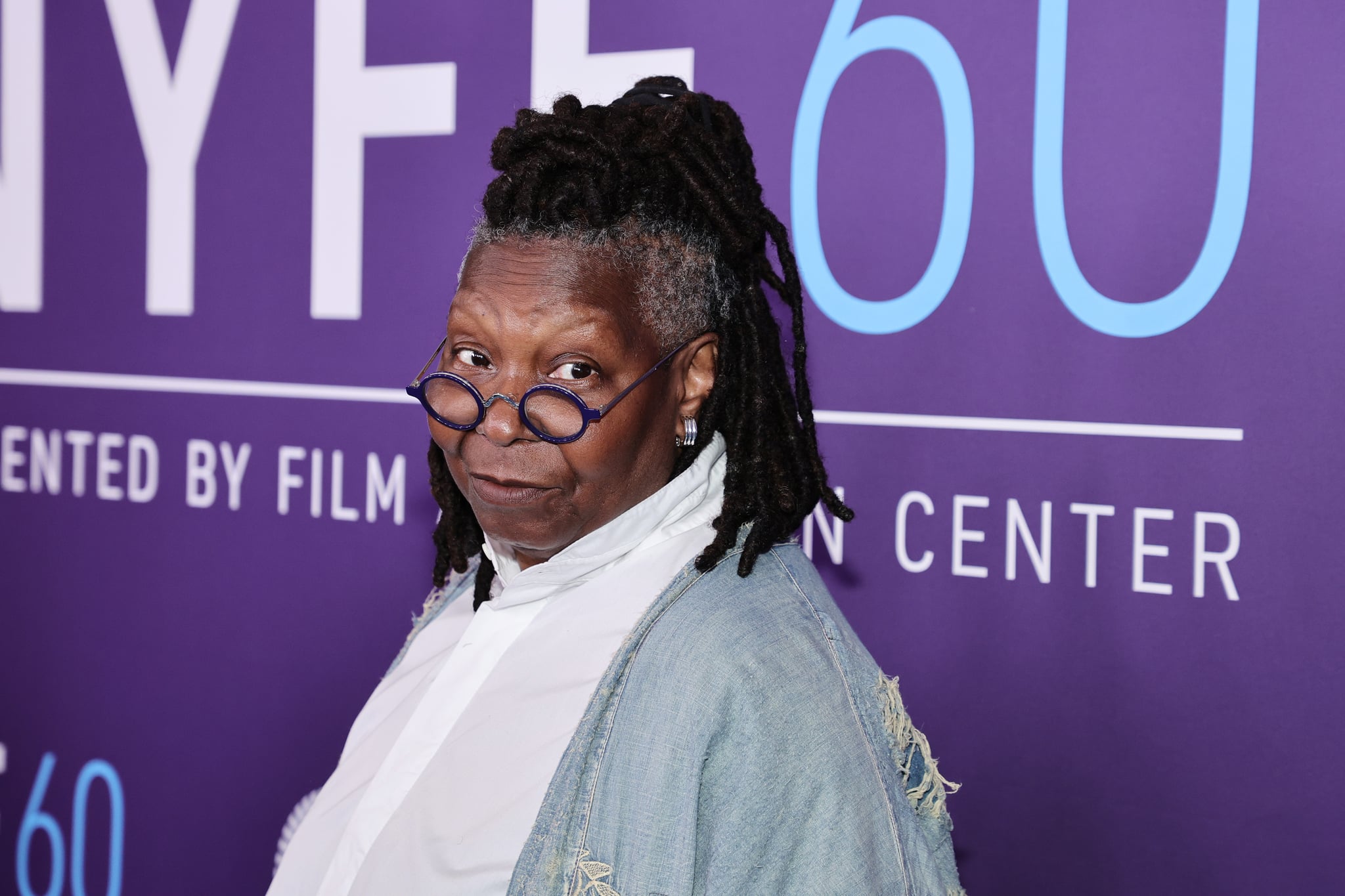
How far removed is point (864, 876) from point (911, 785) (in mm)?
200

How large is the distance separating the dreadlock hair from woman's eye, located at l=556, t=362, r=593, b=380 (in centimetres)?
7

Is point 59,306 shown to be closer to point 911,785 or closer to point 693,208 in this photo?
point 693,208

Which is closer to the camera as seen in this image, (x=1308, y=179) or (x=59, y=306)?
(x=1308, y=179)

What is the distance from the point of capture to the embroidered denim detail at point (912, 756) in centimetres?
114

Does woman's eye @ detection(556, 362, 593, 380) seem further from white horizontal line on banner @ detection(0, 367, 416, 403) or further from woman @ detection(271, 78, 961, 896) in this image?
white horizontal line on banner @ detection(0, 367, 416, 403)

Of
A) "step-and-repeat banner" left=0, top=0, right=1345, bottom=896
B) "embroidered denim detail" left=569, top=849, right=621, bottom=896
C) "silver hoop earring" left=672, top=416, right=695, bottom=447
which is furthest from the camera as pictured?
"step-and-repeat banner" left=0, top=0, right=1345, bottom=896

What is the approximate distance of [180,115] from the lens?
2232mm

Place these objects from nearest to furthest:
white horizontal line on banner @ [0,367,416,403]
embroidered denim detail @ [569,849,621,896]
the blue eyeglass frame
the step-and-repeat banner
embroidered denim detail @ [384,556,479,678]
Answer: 1. embroidered denim detail @ [569,849,621,896]
2. the blue eyeglass frame
3. embroidered denim detail @ [384,556,479,678]
4. the step-and-repeat banner
5. white horizontal line on banner @ [0,367,416,403]

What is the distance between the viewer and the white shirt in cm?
106

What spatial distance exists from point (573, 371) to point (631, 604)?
208 millimetres

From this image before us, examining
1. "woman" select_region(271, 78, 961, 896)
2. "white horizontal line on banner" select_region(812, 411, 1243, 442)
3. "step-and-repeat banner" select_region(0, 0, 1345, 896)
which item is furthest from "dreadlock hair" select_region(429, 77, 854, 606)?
"step-and-repeat banner" select_region(0, 0, 1345, 896)

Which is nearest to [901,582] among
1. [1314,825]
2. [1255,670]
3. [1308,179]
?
[1255,670]

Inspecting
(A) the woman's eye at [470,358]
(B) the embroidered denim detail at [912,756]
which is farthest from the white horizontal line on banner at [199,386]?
(B) the embroidered denim detail at [912,756]

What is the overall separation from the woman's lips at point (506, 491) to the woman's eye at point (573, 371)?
0.10 meters
